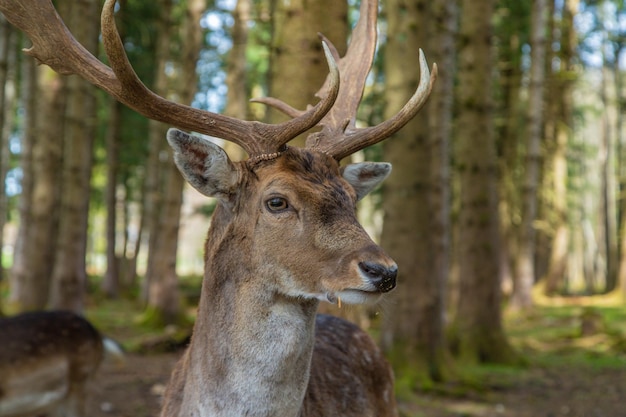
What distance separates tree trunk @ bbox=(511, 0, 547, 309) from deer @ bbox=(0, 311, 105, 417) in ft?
40.1

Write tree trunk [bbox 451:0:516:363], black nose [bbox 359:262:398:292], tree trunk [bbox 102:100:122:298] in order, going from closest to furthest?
black nose [bbox 359:262:398:292], tree trunk [bbox 451:0:516:363], tree trunk [bbox 102:100:122:298]

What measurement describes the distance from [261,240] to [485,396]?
6348 millimetres

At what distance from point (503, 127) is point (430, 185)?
47.8 feet

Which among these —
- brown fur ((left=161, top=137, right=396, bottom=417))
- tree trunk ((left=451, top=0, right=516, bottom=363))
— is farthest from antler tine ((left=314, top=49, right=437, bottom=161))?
tree trunk ((left=451, top=0, right=516, bottom=363))

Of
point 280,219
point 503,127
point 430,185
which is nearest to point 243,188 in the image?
point 280,219

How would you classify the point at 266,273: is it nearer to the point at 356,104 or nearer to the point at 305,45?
the point at 356,104

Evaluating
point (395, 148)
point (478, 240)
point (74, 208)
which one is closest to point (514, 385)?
point (478, 240)

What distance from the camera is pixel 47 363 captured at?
7.12m

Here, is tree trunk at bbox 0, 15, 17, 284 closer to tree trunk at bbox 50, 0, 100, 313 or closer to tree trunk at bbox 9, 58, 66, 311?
tree trunk at bbox 9, 58, 66, 311

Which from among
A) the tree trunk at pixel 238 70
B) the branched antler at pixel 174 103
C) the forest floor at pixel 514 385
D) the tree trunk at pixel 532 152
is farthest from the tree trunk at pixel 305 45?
the tree trunk at pixel 532 152

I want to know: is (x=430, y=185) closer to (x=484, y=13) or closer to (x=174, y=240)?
(x=484, y=13)

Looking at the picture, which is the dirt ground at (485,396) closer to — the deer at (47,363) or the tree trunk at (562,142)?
the deer at (47,363)

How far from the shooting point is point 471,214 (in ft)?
38.3

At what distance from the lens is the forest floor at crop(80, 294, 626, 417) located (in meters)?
8.38
